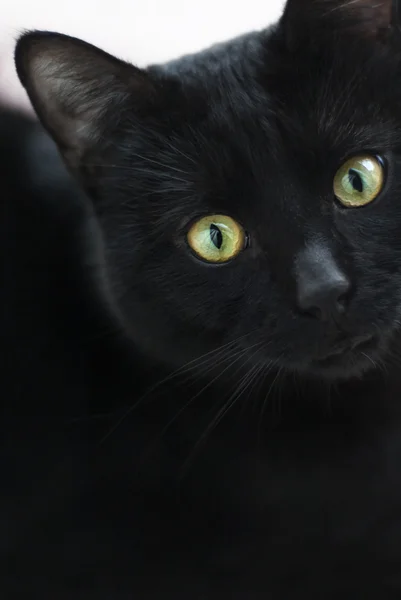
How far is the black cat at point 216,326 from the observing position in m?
0.78

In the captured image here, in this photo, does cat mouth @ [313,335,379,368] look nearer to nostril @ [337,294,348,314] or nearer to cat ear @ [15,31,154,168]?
nostril @ [337,294,348,314]

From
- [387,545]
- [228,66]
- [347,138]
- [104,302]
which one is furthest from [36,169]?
[387,545]

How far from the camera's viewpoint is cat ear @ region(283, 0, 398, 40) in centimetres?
77

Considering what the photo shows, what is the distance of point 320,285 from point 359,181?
151mm

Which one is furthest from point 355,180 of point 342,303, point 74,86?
point 74,86

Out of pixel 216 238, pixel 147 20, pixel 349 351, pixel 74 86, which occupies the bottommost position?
pixel 349 351

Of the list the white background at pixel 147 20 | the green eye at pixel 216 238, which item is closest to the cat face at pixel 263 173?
the green eye at pixel 216 238

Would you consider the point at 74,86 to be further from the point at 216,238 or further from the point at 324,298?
the point at 324,298

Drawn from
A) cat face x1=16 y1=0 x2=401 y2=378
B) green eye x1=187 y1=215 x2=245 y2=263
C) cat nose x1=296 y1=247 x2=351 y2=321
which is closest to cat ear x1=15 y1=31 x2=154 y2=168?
cat face x1=16 y1=0 x2=401 y2=378

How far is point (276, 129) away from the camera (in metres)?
0.78

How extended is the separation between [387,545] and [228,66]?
63cm

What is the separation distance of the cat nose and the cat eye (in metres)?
0.09

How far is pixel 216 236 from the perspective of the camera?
81cm

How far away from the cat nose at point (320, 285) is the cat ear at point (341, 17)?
0.85 feet
